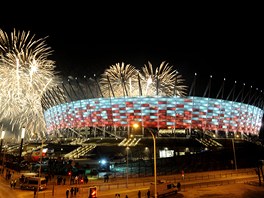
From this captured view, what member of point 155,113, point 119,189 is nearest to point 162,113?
point 155,113

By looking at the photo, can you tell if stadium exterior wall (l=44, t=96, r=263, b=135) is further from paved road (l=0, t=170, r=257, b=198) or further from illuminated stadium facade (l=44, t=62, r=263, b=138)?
paved road (l=0, t=170, r=257, b=198)

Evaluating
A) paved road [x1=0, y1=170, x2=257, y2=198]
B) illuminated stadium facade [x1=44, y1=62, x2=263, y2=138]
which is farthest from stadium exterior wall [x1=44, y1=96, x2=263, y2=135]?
paved road [x1=0, y1=170, x2=257, y2=198]

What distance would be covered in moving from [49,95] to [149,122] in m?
46.5

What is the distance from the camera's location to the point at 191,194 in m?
26.8

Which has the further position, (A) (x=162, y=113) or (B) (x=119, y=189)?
(A) (x=162, y=113)

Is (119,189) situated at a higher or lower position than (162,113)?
lower

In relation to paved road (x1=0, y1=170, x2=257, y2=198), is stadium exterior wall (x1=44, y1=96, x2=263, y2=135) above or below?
above

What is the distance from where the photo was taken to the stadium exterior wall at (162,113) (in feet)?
226

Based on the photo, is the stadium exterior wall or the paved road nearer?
the paved road

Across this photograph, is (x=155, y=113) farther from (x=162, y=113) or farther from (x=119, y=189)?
(x=119, y=189)

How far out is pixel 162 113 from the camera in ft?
228

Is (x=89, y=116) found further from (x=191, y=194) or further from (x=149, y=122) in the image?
(x=191, y=194)

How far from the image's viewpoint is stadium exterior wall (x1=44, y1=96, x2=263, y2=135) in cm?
6894

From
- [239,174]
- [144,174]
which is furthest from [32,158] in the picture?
[239,174]
